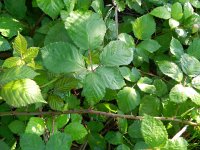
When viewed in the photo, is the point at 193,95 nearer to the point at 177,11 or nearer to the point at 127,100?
the point at 127,100

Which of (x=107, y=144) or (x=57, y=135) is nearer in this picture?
(x=57, y=135)

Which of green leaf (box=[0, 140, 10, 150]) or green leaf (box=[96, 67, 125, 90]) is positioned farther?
green leaf (box=[0, 140, 10, 150])

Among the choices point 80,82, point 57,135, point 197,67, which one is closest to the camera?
point 57,135

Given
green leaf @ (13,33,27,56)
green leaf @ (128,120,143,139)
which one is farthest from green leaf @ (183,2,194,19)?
green leaf @ (13,33,27,56)

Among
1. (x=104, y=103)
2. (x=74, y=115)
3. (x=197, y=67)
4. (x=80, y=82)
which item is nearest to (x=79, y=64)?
(x=80, y=82)

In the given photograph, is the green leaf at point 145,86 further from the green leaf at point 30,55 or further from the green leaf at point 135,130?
the green leaf at point 30,55

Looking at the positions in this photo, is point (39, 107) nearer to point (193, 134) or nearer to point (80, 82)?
point (80, 82)

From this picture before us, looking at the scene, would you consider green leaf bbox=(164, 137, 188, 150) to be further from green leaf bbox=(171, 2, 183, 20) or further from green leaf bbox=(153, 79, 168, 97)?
green leaf bbox=(171, 2, 183, 20)
